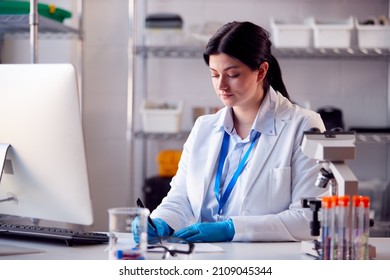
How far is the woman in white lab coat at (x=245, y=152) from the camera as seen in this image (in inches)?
75.0

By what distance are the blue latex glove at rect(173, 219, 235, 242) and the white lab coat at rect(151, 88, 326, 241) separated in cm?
4

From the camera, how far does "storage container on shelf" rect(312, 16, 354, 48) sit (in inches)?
120

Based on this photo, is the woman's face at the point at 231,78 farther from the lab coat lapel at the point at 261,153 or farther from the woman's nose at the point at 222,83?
the lab coat lapel at the point at 261,153

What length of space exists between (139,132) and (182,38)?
521 millimetres

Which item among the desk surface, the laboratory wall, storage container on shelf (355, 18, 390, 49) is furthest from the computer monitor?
storage container on shelf (355, 18, 390, 49)

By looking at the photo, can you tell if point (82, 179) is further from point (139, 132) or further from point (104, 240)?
point (139, 132)

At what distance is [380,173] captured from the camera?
342cm

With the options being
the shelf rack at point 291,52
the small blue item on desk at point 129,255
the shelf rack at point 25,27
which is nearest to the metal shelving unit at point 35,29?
the shelf rack at point 25,27

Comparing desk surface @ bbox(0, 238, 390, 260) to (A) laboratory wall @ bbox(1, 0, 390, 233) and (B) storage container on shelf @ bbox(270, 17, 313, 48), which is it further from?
(A) laboratory wall @ bbox(1, 0, 390, 233)

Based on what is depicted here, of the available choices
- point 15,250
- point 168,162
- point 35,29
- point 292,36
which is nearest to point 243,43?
point 15,250

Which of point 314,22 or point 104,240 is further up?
point 314,22

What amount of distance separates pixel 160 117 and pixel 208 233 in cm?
152
